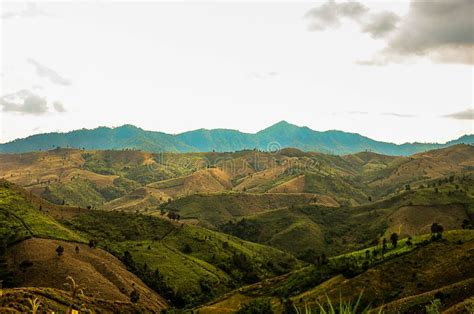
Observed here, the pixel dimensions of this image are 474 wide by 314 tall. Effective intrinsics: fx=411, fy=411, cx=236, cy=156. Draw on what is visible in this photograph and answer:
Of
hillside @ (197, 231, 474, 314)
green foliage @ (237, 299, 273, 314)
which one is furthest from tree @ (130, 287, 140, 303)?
green foliage @ (237, 299, 273, 314)

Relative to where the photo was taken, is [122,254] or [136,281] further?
[122,254]

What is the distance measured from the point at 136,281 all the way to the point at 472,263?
117558 mm

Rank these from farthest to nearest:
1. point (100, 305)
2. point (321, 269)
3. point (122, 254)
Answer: point (122, 254) → point (321, 269) → point (100, 305)

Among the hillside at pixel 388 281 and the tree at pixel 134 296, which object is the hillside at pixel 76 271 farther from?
the hillside at pixel 388 281

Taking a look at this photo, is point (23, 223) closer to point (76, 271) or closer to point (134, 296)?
point (76, 271)

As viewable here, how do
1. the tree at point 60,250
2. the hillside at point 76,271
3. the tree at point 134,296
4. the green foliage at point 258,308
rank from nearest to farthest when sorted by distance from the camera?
1. the green foliage at point 258,308
2. the hillside at point 76,271
3. the tree at point 134,296
4. the tree at point 60,250

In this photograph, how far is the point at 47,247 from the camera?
157 metres

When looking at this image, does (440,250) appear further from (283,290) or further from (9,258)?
(9,258)

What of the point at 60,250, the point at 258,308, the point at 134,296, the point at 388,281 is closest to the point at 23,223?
the point at 60,250

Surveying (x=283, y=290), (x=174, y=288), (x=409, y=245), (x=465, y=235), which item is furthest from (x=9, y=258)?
(x=465, y=235)

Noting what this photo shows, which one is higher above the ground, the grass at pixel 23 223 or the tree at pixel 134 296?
the grass at pixel 23 223

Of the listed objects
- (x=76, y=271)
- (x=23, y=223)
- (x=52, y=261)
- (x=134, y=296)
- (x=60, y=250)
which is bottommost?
(x=134, y=296)

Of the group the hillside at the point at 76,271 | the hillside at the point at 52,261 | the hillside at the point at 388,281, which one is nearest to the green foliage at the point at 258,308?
the hillside at the point at 388,281

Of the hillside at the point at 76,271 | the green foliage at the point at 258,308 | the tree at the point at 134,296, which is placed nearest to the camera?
the green foliage at the point at 258,308
